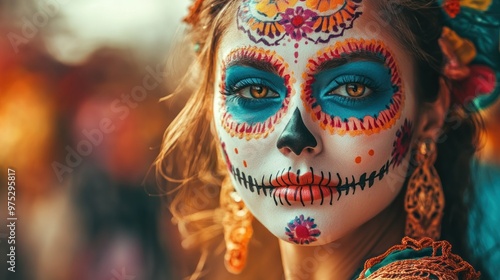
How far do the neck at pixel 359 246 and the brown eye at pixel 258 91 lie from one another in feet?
1.40

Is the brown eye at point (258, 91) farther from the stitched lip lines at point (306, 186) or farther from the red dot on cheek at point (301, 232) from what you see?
the red dot on cheek at point (301, 232)

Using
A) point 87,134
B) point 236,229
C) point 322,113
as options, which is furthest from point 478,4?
point 87,134

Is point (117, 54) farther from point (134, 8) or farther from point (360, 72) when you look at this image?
point (360, 72)

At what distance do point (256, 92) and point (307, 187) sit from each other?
0.90 feet

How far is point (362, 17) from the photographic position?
74.5 inches

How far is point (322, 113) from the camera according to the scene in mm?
1871

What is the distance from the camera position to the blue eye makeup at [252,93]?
192cm

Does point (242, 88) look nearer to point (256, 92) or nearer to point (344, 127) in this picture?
point (256, 92)

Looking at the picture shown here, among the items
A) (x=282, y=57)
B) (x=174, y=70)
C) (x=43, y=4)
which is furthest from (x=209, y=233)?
(x=43, y=4)

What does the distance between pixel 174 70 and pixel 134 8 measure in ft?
3.35

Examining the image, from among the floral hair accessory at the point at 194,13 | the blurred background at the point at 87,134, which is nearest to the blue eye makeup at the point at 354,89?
the floral hair accessory at the point at 194,13

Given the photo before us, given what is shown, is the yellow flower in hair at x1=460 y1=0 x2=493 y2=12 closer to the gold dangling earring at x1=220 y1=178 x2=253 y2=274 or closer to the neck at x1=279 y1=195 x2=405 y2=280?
the neck at x1=279 y1=195 x2=405 y2=280

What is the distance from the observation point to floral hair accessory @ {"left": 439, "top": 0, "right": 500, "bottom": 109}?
2.04m

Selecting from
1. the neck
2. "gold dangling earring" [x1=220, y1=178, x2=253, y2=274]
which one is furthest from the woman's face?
"gold dangling earring" [x1=220, y1=178, x2=253, y2=274]
